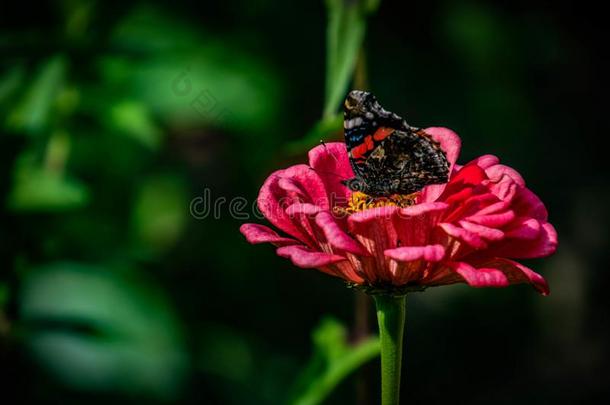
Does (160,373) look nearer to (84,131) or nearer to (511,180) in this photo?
(84,131)

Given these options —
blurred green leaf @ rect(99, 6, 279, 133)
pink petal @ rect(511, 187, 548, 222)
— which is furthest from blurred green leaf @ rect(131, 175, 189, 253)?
pink petal @ rect(511, 187, 548, 222)

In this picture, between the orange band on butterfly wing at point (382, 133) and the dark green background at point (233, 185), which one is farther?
the dark green background at point (233, 185)

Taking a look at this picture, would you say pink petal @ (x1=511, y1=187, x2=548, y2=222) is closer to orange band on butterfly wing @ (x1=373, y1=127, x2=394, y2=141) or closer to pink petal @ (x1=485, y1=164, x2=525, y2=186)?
pink petal @ (x1=485, y1=164, x2=525, y2=186)

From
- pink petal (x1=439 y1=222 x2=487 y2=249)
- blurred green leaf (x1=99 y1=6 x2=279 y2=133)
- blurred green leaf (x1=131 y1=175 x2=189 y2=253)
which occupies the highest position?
blurred green leaf (x1=99 y1=6 x2=279 y2=133)

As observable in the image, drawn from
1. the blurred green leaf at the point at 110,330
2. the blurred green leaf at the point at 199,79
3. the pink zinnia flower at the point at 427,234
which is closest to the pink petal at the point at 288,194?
the pink zinnia flower at the point at 427,234

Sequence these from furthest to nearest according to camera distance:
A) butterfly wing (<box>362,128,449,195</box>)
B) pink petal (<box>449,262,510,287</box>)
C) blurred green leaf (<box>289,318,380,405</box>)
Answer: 1. blurred green leaf (<box>289,318,380,405</box>)
2. butterfly wing (<box>362,128,449,195</box>)
3. pink petal (<box>449,262,510,287</box>)

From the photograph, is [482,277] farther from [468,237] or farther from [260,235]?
[260,235]

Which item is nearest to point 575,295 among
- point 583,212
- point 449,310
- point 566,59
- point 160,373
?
point 583,212

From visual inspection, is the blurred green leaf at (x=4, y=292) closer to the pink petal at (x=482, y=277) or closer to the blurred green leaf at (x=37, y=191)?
the blurred green leaf at (x=37, y=191)
